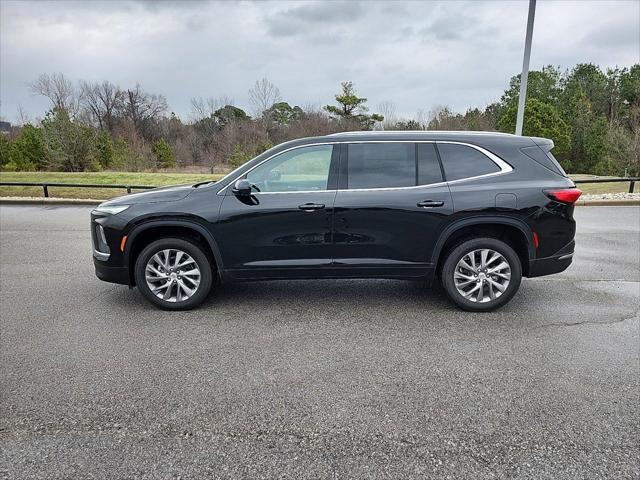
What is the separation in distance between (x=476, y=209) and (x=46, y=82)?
1435 inches

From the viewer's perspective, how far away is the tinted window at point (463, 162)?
14.7 feet

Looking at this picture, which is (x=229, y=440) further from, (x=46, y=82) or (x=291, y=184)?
(x=46, y=82)

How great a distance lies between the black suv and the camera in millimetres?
4391

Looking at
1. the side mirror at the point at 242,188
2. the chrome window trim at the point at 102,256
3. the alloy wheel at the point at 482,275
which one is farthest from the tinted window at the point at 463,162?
the chrome window trim at the point at 102,256

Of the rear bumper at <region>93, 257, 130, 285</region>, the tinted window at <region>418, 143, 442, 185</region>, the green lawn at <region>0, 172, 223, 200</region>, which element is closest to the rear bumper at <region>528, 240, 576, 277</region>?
the tinted window at <region>418, 143, 442, 185</region>

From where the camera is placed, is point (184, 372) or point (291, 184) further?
point (291, 184)

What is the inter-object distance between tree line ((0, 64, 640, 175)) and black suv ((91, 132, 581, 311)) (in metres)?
22.8

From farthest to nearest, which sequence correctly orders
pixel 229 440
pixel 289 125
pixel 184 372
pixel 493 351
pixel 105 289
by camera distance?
pixel 289 125
pixel 105 289
pixel 493 351
pixel 184 372
pixel 229 440

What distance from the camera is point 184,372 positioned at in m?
3.29

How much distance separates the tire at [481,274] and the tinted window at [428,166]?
77cm

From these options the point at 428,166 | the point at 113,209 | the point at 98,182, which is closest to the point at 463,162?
the point at 428,166

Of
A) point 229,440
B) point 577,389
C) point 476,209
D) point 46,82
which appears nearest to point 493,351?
point 577,389

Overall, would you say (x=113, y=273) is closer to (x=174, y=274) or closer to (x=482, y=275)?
(x=174, y=274)

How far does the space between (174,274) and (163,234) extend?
45cm
